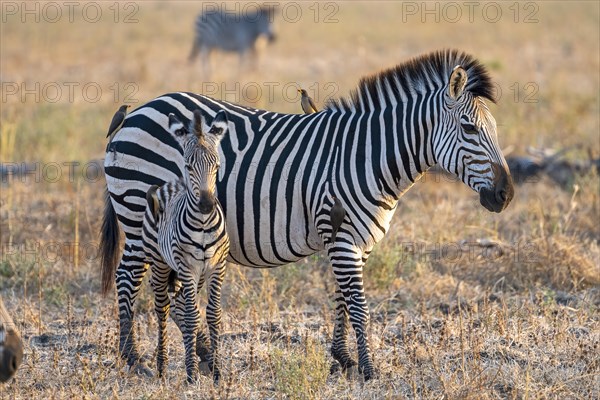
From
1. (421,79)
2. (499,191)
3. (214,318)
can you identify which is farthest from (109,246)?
(499,191)

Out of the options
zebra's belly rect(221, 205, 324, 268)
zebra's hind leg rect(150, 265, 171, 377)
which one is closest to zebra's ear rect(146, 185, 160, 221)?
zebra's hind leg rect(150, 265, 171, 377)

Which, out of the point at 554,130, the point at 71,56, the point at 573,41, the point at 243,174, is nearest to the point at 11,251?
the point at 243,174

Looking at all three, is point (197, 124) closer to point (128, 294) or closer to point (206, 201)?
point (206, 201)

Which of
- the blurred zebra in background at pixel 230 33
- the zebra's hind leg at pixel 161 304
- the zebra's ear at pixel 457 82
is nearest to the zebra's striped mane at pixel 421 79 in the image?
the zebra's ear at pixel 457 82

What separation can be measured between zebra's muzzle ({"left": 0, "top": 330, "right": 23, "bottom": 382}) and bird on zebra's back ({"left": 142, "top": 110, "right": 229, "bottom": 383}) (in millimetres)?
1314

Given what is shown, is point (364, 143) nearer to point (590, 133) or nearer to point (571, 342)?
point (571, 342)

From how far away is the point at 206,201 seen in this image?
16.8ft

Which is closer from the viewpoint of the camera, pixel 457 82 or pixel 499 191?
pixel 499 191

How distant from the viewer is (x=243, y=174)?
618 cm

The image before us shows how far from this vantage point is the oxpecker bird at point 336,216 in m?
5.76

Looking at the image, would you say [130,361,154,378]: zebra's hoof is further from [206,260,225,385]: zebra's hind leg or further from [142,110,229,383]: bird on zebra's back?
[206,260,225,385]: zebra's hind leg

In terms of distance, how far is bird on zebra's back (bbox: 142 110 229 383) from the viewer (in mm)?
5254

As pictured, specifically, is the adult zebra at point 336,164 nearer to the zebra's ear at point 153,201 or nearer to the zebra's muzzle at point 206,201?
the zebra's ear at point 153,201

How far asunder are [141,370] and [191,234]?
1260 mm
